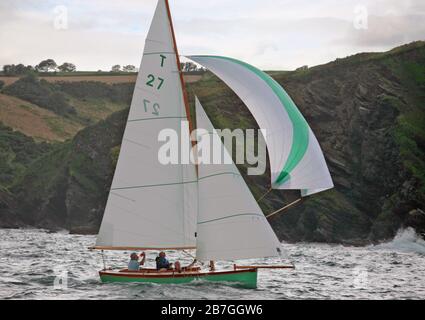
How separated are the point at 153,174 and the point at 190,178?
1623 mm

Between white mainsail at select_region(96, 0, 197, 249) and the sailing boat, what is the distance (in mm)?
41

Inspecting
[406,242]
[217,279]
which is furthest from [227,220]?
[406,242]

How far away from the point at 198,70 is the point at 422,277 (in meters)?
119

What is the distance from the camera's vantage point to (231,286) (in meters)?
33.2

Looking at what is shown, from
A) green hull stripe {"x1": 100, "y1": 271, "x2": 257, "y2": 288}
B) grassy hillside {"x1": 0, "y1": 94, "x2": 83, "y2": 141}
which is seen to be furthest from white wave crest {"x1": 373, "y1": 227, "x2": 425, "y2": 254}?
grassy hillside {"x1": 0, "y1": 94, "x2": 83, "y2": 141}

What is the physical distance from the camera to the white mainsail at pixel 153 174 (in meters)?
34.3

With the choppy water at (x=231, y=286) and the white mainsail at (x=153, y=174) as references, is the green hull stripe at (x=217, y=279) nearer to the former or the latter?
the choppy water at (x=231, y=286)

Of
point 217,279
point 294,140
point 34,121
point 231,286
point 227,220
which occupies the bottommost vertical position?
point 231,286

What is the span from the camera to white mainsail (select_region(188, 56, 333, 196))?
3228 centimetres

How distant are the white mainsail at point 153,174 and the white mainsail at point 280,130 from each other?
7.41ft

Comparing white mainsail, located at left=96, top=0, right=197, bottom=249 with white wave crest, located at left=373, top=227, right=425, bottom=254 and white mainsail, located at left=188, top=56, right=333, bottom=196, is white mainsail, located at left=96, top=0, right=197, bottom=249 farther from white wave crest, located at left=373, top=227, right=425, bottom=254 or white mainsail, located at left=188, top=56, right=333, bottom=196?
white wave crest, located at left=373, top=227, right=425, bottom=254

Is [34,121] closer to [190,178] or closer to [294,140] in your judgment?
[190,178]
